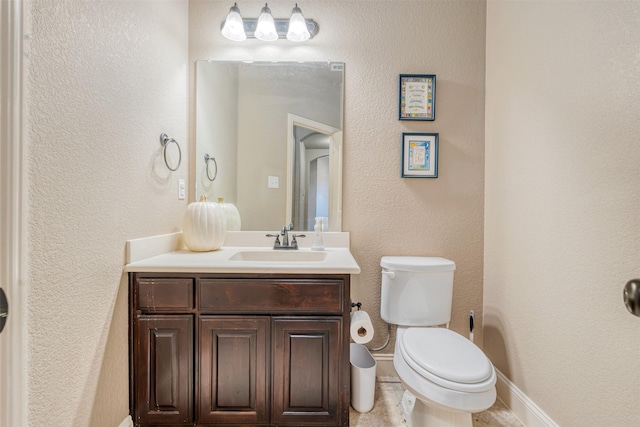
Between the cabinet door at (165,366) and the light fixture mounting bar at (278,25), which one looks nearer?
the cabinet door at (165,366)

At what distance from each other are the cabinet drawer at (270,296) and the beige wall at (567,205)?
944 millimetres

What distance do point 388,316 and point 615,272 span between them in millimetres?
975

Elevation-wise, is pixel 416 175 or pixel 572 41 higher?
pixel 572 41

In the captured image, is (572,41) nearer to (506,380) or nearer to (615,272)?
(615,272)

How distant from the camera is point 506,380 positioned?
63.6 inches

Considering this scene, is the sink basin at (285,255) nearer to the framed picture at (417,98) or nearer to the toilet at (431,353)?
the toilet at (431,353)

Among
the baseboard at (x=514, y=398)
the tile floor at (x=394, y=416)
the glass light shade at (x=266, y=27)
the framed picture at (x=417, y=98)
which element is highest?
the glass light shade at (x=266, y=27)

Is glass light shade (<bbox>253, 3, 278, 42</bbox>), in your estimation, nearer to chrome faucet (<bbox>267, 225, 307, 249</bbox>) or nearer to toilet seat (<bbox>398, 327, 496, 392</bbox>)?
chrome faucet (<bbox>267, 225, 307, 249</bbox>)

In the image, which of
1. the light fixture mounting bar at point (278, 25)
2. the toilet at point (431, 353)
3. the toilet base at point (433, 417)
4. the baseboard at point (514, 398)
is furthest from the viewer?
the light fixture mounting bar at point (278, 25)

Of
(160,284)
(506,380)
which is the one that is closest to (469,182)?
(506,380)

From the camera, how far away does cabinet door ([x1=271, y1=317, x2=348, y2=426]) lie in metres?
1.29

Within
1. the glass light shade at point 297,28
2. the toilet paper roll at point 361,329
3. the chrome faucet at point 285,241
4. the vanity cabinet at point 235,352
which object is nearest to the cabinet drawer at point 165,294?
the vanity cabinet at point 235,352

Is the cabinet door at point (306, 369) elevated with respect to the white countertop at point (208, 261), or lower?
lower

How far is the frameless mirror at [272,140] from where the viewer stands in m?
1.87
